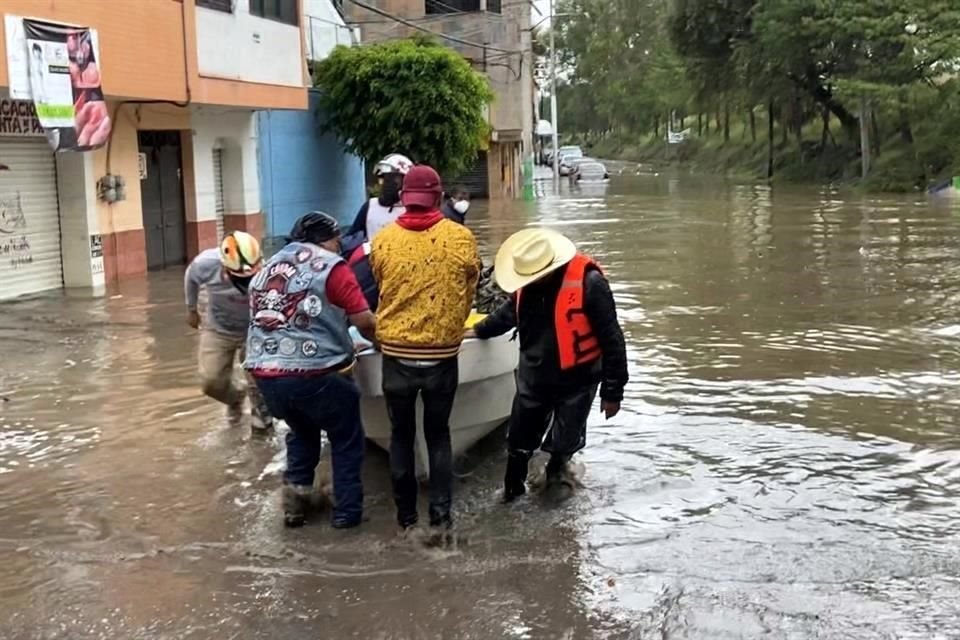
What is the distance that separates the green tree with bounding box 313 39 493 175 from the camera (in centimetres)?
2506

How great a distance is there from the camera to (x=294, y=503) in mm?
5930

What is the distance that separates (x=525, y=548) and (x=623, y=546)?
0.49m

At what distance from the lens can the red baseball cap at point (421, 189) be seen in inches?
214

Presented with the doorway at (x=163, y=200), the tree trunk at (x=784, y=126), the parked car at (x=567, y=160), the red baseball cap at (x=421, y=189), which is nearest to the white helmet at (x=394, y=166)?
the red baseball cap at (x=421, y=189)

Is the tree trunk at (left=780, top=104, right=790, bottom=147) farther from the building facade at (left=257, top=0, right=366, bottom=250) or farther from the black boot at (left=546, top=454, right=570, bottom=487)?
the black boot at (left=546, top=454, right=570, bottom=487)

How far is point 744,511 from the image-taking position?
6.21 m

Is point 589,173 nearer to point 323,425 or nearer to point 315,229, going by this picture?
point 315,229

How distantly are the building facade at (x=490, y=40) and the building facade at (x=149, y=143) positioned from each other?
20.3 metres

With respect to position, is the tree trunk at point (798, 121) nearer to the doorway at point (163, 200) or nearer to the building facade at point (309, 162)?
the building facade at point (309, 162)

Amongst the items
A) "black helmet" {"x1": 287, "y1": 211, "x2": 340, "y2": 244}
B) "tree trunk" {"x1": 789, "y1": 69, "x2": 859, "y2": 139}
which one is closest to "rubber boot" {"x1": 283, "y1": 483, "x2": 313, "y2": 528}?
"black helmet" {"x1": 287, "y1": 211, "x2": 340, "y2": 244}

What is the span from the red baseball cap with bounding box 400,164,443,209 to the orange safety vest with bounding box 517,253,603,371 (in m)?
0.83

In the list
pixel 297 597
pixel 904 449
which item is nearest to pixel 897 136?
pixel 904 449

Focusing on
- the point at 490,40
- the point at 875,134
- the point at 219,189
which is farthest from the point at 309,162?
the point at 875,134

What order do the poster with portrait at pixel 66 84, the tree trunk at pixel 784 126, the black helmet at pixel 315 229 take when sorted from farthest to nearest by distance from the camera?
the tree trunk at pixel 784 126 < the poster with portrait at pixel 66 84 < the black helmet at pixel 315 229
